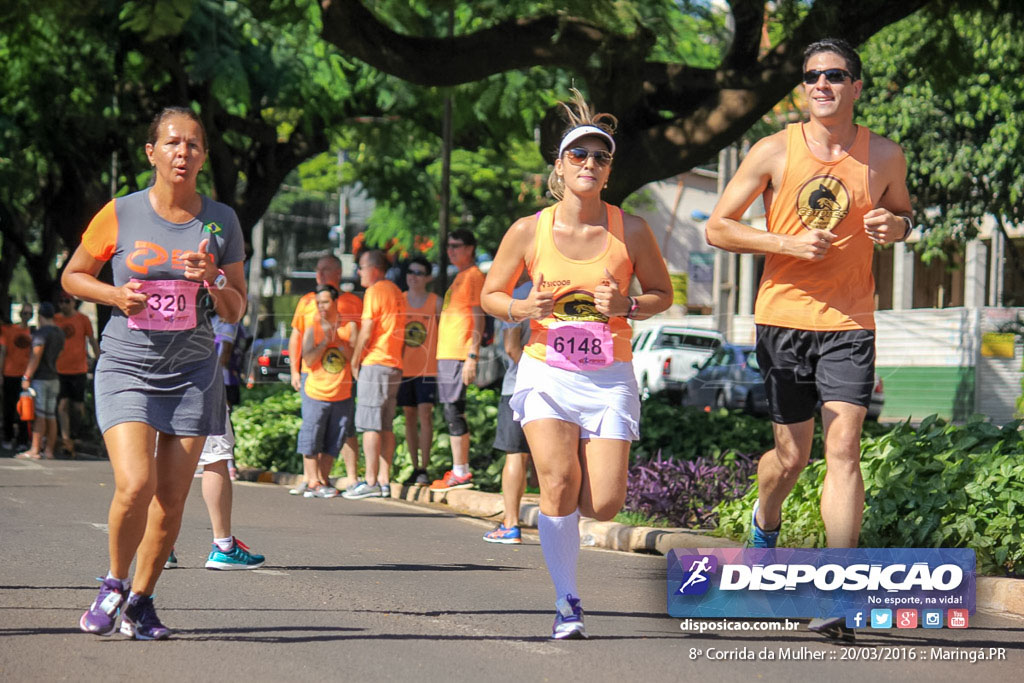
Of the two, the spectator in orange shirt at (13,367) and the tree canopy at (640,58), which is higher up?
the tree canopy at (640,58)

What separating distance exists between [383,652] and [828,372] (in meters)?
2.05

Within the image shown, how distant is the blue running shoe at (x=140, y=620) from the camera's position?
5492 mm

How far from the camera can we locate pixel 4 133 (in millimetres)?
21547

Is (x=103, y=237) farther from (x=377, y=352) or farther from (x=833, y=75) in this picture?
(x=377, y=352)

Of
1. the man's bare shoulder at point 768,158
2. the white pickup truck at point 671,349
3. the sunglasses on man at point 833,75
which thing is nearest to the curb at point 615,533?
the man's bare shoulder at point 768,158

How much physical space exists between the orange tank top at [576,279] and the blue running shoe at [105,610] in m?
1.79

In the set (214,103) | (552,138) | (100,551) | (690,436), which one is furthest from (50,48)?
(100,551)

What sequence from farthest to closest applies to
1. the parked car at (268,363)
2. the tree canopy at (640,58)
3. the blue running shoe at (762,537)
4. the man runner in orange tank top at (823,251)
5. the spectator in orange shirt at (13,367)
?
1. the spectator in orange shirt at (13,367)
2. the parked car at (268,363)
3. the tree canopy at (640,58)
4. the blue running shoe at (762,537)
5. the man runner in orange tank top at (823,251)

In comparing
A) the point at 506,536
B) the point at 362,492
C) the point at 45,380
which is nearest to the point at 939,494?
the point at 506,536

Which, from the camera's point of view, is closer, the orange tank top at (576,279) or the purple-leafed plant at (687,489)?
the orange tank top at (576,279)

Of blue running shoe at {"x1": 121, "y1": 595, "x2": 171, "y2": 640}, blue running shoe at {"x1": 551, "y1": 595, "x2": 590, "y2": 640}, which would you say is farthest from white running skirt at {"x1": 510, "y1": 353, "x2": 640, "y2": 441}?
blue running shoe at {"x1": 121, "y1": 595, "x2": 171, "y2": 640}

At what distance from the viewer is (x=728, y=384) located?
20703 millimetres

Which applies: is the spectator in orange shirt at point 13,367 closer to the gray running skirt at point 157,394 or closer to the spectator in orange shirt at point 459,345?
the spectator in orange shirt at point 459,345

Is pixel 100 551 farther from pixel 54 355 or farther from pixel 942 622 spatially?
pixel 54 355
